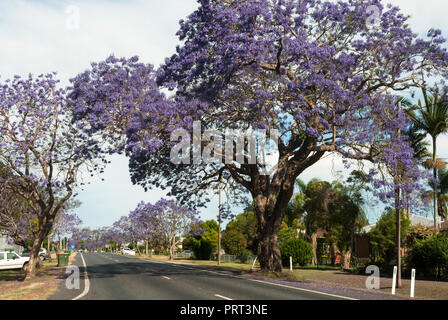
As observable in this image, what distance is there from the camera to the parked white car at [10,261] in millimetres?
38194

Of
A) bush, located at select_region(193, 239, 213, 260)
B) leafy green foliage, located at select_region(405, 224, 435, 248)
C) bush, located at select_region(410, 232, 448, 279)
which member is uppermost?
leafy green foliage, located at select_region(405, 224, 435, 248)

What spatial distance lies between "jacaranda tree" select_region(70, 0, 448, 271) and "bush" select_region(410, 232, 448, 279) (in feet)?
25.3

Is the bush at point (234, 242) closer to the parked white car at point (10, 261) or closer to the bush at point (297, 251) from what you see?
the bush at point (297, 251)

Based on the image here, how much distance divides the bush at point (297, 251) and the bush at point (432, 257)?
40.2 ft

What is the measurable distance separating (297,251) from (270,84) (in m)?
21.3

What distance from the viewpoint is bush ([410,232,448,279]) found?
26.0m

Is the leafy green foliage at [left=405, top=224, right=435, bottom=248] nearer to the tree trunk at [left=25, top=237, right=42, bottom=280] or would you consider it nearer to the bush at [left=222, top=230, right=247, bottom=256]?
the tree trunk at [left=25, top=237, right=42, bottom=280]

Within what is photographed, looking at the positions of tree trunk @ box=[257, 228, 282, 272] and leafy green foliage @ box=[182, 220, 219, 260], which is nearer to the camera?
tree trunk @ box=[257, 228, 282, 272]

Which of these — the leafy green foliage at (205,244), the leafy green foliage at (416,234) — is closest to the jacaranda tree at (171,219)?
the leafy green foliage at (205,244)

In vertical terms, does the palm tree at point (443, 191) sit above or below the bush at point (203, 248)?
above

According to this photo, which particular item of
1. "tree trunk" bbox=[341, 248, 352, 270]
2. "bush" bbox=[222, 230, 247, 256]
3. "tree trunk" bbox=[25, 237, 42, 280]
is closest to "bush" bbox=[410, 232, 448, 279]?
"tree trunk" bbox=[341, 248, 352, 270]

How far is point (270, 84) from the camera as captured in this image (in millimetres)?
21938

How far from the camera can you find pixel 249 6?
19531mm
